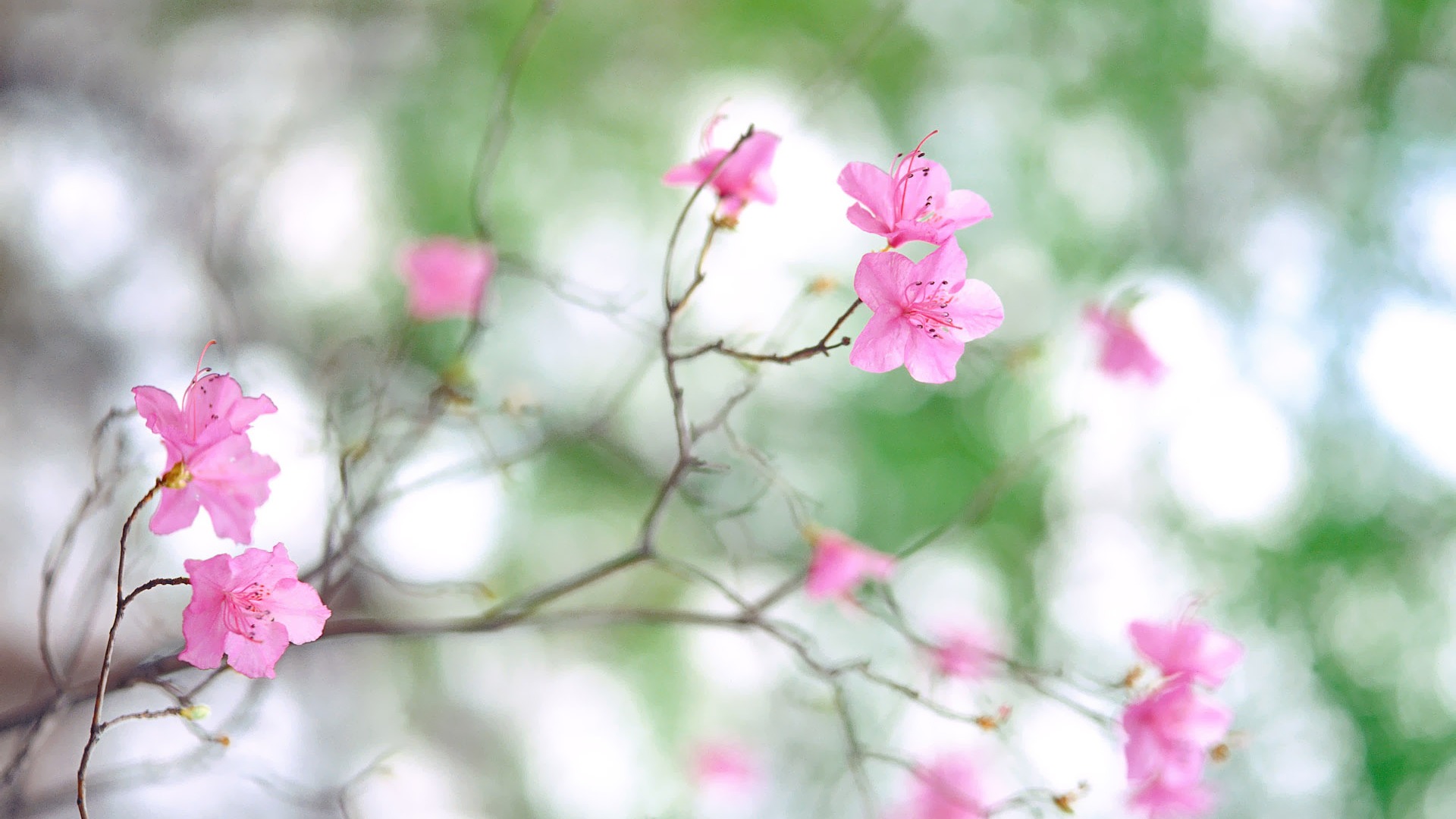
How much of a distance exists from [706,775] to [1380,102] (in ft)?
4.61

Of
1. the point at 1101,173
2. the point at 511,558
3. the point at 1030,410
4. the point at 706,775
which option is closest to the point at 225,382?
the point at 706,775

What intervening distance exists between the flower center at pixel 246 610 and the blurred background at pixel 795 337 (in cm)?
90

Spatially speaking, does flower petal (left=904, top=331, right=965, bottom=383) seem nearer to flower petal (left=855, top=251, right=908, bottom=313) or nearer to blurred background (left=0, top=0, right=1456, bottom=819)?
flower petal (left=855, top=251, right=908, bottom=313)

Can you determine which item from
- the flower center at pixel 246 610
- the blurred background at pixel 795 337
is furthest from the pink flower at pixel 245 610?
the blurred background at pixel 795 337

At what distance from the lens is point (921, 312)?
38cm

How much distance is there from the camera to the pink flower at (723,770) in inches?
39.0

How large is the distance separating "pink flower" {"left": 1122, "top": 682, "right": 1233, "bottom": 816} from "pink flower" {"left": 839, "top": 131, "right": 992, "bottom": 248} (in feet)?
0.82

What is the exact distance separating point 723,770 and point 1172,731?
64 cm

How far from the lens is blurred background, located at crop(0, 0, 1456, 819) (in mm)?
1295

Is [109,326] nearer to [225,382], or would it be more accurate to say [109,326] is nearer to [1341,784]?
[225,382]

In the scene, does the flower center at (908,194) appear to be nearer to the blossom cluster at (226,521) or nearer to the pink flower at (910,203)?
the pink flower at (910,203)

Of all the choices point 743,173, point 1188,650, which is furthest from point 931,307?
point 1188,650

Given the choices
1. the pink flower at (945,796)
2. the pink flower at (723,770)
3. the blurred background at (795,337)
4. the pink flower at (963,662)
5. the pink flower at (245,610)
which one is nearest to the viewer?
the pink flower at (245,610)

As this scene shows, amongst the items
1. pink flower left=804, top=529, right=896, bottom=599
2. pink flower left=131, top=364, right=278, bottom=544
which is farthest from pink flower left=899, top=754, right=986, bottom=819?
pink flower left=131, top=364, right=278, bottom=544
